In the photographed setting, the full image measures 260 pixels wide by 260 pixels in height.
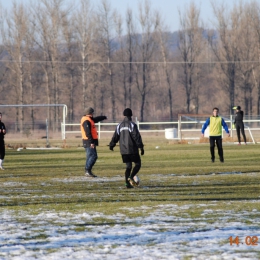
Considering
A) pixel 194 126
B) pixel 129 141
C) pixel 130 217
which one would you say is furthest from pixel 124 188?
pixel 194 126

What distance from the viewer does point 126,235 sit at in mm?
8750

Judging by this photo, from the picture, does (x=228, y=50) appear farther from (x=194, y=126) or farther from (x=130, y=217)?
(x=130, y=217)

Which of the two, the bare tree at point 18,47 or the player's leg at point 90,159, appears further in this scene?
the bare tree at point 18,47

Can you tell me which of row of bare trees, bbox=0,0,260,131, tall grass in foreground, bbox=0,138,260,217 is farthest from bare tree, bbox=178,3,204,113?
tall grass in foreground, bbox=0,138,260,217

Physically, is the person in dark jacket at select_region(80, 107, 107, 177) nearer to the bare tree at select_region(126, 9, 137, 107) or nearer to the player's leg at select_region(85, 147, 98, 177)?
the player's leg at select_region(85, 147, 98, 177)

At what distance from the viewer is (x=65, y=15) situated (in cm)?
8325

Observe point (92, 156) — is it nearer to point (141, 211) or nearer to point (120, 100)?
point (141, 211)

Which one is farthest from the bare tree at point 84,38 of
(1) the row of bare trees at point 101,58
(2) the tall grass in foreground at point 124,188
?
(2) the tall grass in foreground at point 124,188

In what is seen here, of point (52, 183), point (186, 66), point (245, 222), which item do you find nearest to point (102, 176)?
point (52, 183)
